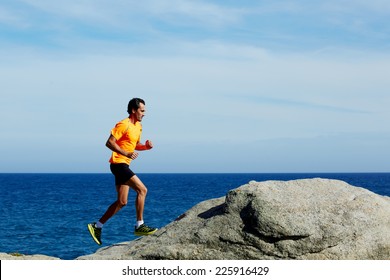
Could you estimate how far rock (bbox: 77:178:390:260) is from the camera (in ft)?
31.0

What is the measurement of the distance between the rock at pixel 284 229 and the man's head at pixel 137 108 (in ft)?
7.54

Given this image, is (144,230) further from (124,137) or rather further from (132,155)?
(124,137)

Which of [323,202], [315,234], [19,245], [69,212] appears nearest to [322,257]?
[315,234]

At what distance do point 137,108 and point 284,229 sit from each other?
3.67 meters

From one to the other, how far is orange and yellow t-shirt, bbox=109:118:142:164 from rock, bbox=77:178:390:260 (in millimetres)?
1711

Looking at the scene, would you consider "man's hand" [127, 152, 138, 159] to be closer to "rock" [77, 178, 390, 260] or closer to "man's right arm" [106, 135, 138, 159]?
"man's right arm" [106, 135, 138, 159]

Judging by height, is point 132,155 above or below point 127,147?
below

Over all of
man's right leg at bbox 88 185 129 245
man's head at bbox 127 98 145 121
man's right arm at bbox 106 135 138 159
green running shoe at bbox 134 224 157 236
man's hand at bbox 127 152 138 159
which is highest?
man's head at bbox 127 98 145 121

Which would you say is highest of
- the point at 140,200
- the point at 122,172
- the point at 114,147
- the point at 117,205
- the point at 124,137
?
the point at 124,137

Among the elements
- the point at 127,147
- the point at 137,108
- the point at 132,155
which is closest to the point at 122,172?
the point at 132,155

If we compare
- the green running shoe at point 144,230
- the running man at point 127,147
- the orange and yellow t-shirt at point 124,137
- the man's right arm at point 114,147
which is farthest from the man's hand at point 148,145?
the green running shoe at point 144,230

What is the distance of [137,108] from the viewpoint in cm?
1088

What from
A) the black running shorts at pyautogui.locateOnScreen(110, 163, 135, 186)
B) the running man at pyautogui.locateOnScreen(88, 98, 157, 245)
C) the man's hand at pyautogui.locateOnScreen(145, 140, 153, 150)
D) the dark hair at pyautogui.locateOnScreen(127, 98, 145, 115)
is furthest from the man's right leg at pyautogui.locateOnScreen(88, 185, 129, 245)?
the dark hair at pyautogui.locateOnScreen(127, 98, 145, 115)

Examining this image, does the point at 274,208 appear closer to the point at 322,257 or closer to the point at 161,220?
the point at 322,257
